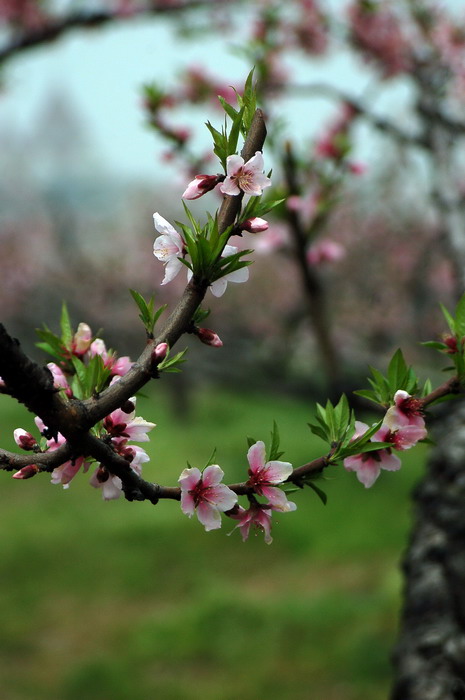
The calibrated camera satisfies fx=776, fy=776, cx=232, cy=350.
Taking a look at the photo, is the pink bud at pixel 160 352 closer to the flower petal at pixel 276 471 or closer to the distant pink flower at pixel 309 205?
the flower petal at pixel 276 471

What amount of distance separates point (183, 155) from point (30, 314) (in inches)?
452

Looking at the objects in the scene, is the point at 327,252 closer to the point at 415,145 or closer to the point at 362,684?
the point at 415,145

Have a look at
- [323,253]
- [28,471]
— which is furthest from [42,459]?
[323,253]

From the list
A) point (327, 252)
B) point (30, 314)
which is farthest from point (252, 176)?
point (30, 314)

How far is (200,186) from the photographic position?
143cm

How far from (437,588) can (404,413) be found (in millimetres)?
1413

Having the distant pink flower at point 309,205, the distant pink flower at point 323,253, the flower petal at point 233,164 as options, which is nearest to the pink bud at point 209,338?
the flower petal at point 233,164

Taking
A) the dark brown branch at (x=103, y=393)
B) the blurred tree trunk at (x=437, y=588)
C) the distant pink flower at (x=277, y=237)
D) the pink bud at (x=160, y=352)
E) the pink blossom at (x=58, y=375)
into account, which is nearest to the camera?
the dark brown branch at (x=103, y=393)

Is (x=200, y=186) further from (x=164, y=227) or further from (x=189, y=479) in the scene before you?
(x=189, y=479)

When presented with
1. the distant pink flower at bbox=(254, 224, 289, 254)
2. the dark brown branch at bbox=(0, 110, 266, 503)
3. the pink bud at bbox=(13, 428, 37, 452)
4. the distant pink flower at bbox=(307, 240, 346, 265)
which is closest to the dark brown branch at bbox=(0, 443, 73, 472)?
the dark brown branch at bbox=(0, 110, 266, 503)

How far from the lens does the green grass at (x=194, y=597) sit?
18.7ft

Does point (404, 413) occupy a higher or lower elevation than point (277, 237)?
Result: higher

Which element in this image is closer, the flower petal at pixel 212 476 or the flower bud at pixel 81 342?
the flower petal at pixel 212 476

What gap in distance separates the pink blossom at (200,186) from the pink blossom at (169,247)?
0.08 meters
